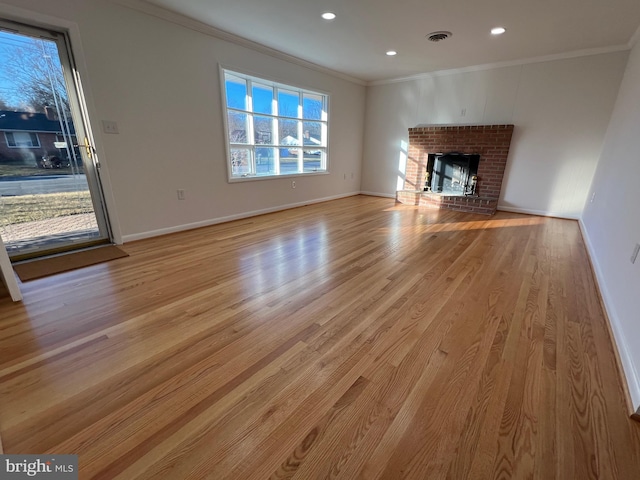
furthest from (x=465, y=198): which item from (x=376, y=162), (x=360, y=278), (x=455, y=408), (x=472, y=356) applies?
(x=455, y=408)

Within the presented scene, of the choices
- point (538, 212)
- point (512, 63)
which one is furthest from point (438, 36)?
point (538, 212)

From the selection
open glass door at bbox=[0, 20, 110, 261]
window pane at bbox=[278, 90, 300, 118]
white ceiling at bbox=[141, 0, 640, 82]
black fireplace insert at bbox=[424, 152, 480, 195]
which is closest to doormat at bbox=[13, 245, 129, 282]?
open glass door at bbox=[0, 20, 110, 261]

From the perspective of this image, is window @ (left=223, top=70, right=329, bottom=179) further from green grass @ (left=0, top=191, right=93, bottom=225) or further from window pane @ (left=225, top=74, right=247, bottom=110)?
green grass @ (left=0, top=191, right=93, bottom=225)

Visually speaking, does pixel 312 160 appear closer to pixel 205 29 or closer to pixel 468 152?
pixel 205 29

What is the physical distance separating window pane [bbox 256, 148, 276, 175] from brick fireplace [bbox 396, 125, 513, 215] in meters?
2.62

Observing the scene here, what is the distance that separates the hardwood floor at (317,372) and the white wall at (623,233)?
12 centimetres

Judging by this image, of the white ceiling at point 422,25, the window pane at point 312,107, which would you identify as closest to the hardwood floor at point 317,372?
the white ceiling at point 422,25

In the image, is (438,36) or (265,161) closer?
(438,36)

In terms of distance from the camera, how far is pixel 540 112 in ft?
14.2

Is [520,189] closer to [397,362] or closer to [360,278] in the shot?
[360,278]

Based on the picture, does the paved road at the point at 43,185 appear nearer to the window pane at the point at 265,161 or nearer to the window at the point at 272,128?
the window at the point at 272,128

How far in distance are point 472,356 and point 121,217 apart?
352 centimetres

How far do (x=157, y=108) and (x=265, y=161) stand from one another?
5.79ft

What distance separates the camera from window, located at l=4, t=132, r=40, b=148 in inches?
97.1
